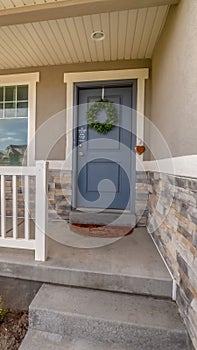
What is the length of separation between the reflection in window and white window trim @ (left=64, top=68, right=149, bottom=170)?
0.72m

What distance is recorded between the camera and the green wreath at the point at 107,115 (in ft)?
10.6

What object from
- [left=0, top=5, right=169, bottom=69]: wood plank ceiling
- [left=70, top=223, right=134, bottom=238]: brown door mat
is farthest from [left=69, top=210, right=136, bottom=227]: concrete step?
[left=0, top=5, right=169, bottom=69]: wood plank ceiling

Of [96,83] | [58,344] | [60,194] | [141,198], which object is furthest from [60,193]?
[58,344]

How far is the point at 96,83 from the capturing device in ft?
10.6

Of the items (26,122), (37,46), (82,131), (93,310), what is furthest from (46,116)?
(93,310)

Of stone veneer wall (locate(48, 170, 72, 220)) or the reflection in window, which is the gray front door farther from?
the reflection in window

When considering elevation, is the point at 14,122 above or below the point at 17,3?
below

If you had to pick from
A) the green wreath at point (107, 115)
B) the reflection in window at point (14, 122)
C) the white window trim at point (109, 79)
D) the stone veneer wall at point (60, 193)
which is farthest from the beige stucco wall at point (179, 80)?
the reflection in window at point (14, 122)

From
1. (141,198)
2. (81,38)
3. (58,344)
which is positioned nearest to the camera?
(58,344)

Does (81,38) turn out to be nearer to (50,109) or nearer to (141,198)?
(50,109)

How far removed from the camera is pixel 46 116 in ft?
11.1

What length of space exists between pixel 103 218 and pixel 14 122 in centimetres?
210

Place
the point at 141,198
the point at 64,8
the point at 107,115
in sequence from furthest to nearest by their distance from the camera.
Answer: the point at 107,115 < the point at 141,198 < the point at 64,8

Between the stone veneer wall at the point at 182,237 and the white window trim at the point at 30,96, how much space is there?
2165 millimetres
